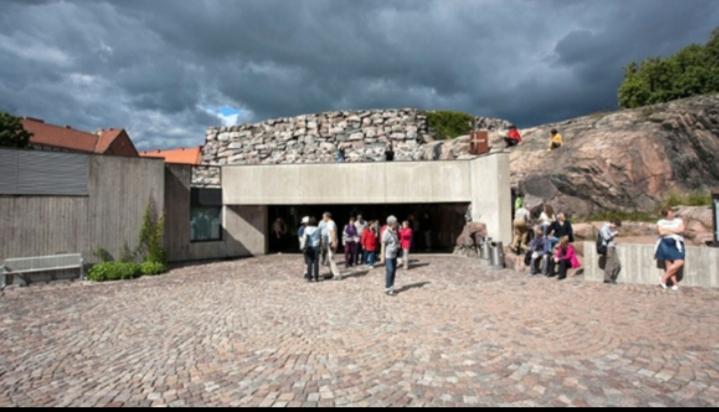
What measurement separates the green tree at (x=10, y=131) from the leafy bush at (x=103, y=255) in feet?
98.1

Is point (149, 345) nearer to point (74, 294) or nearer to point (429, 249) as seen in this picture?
point (74, 294)

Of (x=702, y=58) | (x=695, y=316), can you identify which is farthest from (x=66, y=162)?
(x=702, y=58)

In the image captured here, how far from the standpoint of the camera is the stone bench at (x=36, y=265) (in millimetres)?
9883

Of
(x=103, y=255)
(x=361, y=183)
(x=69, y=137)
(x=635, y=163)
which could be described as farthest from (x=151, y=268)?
(x=69, y=137)

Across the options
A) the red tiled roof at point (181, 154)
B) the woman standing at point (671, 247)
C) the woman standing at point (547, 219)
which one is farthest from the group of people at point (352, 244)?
the red tiled roof at point (181, 154)

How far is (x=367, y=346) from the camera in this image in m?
5.10

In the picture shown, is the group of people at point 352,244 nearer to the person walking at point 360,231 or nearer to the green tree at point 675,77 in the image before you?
the person walking at point 360,231

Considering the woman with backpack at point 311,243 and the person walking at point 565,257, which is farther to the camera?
the woman with backpack at point 311,243

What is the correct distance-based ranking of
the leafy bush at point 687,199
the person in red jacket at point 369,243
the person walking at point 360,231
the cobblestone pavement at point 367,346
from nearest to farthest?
the cobblestone pavement at point 367,346 < the leafy bush at point 687,199 < the person in red jacket at point 369,243 < the person walking at point 360,231

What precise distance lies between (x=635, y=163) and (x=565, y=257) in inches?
219

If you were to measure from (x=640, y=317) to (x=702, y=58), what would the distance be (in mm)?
32525

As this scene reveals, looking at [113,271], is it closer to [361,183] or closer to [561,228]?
[361,183]

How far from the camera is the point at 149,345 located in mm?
5340

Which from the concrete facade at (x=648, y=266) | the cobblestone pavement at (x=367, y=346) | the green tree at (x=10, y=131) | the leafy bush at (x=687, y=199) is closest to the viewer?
the cobblestone pavement at (x=367, y=346)
